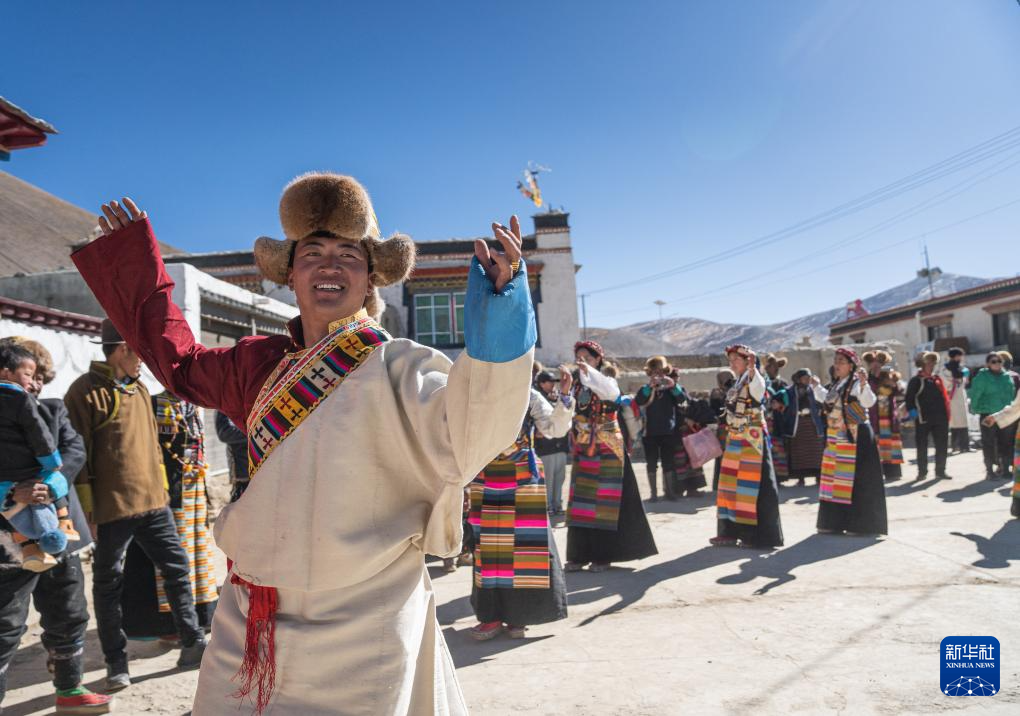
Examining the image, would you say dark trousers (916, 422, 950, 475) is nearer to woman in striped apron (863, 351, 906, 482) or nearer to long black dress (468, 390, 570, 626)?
woman in striped apron (863, 351, 906, 482)

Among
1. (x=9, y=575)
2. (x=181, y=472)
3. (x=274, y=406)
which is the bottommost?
(x=9, y=575)

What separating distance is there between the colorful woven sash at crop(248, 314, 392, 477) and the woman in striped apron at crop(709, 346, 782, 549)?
5.15 metres

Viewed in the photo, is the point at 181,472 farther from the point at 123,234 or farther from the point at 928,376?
the point at 928,376

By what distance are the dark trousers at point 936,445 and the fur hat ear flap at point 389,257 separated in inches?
380

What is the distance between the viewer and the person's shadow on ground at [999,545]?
16.2ft

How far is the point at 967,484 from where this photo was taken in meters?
8.62

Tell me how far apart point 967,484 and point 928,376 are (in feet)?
5.59

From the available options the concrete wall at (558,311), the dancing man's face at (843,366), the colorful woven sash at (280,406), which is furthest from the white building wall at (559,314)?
the colorful woven sash at (280,406)

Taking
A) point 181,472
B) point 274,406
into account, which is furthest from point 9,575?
point 274,406

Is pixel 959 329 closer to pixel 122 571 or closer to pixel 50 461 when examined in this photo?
pixel 122 571

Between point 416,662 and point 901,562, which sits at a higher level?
point 416,662

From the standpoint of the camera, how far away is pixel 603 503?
5582 millimetres

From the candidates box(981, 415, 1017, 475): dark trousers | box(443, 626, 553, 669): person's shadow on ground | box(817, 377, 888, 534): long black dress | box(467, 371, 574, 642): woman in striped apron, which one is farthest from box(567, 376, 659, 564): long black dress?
box(981, 415, 1017, 475): dark trousers

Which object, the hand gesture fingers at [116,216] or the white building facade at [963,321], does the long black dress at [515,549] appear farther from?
the white building facade at [963,321]
